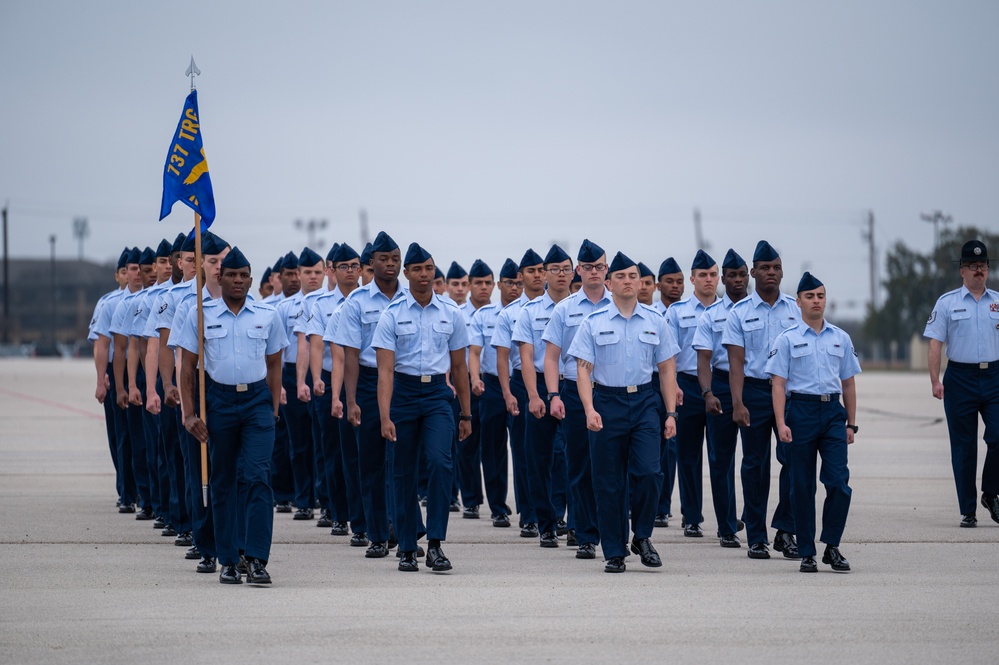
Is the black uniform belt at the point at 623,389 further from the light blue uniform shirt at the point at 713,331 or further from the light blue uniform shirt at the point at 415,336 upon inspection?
the light blue uniform shirt at the point at 713,331

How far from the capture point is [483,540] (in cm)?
1243

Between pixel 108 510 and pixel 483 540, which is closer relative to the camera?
pixel 483 540

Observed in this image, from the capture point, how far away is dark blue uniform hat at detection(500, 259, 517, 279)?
50.4 feet

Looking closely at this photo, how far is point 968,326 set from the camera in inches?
525

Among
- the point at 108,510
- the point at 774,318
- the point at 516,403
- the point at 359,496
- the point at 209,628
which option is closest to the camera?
the point at 209,628

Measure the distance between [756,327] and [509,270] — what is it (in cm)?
449

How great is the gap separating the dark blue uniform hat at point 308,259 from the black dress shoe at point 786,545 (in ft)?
19.0

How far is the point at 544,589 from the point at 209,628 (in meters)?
2.33

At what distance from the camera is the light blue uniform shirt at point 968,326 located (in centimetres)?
1324

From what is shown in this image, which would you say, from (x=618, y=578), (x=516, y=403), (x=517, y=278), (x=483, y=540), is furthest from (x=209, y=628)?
(x=517, y=278)

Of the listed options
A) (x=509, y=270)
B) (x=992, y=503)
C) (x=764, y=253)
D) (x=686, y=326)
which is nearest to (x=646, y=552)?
(x=764, y=253)

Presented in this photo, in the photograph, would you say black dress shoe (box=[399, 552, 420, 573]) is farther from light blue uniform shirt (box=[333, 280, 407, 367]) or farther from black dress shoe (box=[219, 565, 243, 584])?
light blue uniform shirt (box=[333, 280, 407, 367])

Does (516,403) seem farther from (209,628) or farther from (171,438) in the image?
(209,628)

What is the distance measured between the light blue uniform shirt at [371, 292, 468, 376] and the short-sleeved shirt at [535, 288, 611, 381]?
0.92 m
